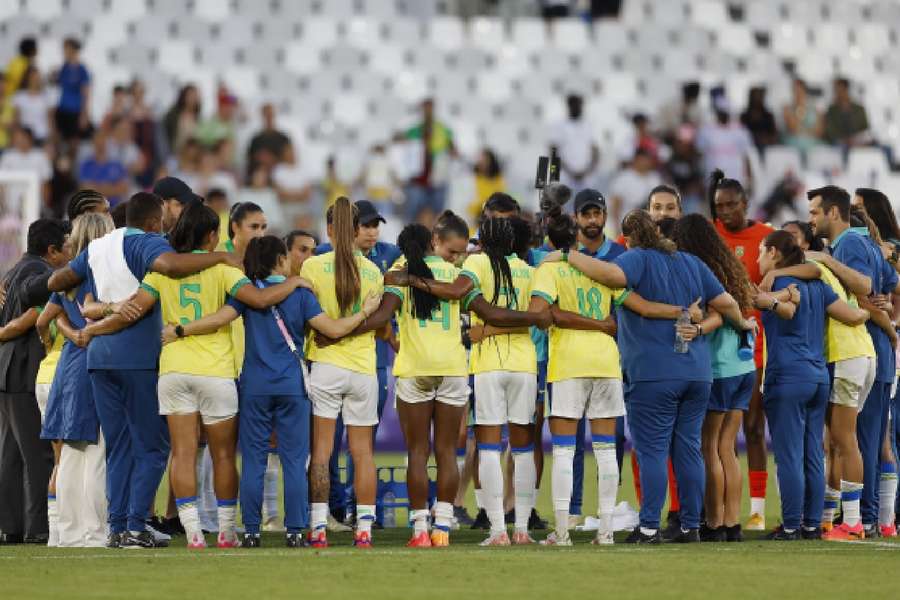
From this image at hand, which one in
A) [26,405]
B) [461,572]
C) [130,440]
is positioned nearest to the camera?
[461,572]

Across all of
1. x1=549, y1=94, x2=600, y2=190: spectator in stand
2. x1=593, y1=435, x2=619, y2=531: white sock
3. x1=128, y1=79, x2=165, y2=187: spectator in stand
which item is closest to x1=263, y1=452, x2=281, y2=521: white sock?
x1=593, y1=435, x2=619, y2=531: white sock

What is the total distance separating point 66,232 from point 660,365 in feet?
14.4

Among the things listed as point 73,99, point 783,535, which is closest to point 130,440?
point 783,535

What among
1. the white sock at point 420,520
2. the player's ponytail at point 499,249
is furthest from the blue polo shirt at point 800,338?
the white sock at point 420,520

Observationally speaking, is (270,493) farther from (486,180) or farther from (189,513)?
(486,180)

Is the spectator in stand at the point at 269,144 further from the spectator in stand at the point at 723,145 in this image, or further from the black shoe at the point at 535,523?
the black shoe at the point at 535,523

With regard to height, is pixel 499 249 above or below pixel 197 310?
above

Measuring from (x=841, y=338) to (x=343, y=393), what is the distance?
3.66m

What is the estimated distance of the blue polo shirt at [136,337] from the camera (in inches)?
420

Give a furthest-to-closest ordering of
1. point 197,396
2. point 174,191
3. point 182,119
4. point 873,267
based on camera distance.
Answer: point 182,119 < point 873,267 < point 174,191 < point 197,396

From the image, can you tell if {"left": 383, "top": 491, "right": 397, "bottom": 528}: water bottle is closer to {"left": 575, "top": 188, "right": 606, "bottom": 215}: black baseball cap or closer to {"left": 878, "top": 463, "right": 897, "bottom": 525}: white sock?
{"left": 575, "top": 188, "right": 606, "bottom": 215}: black baseball cap

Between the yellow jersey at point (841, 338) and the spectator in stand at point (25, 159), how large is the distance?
1210cm

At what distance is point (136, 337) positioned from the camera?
10695mm

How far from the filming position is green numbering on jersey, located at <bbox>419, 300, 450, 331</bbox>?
1101cm
